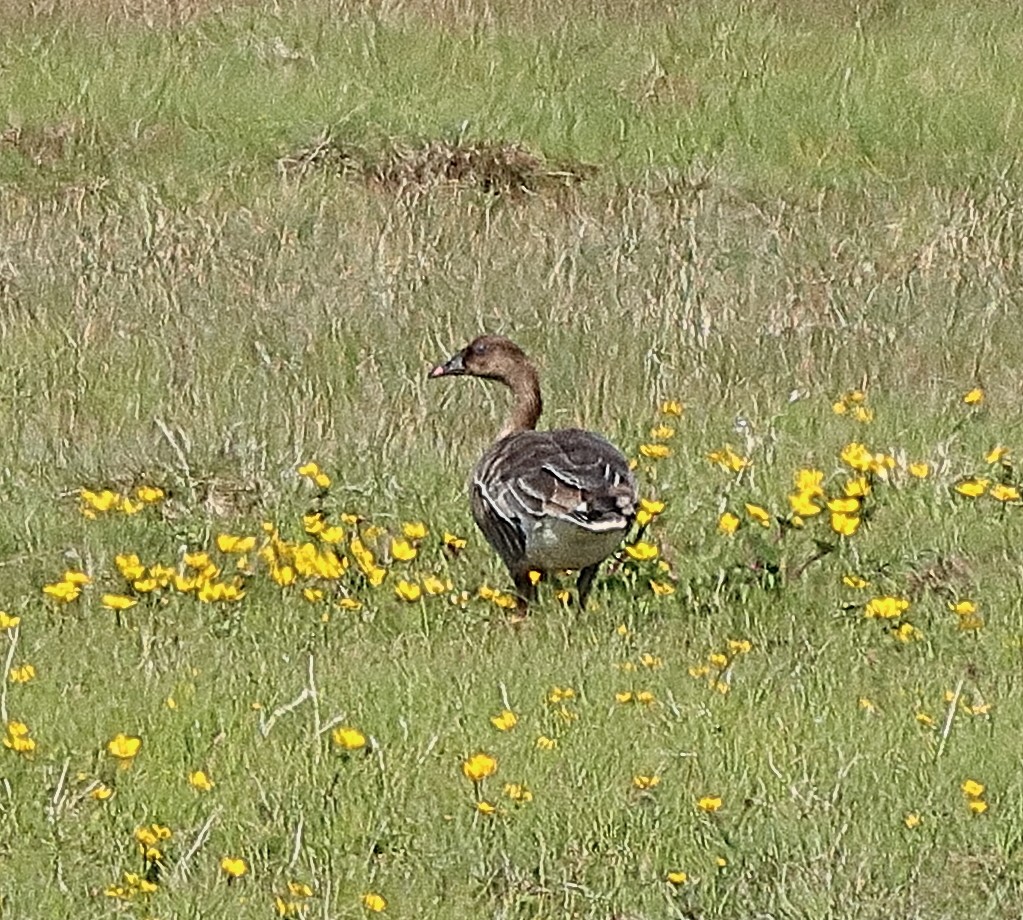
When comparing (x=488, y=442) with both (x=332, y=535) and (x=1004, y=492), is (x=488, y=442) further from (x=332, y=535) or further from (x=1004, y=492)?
(x=1004, y=492)

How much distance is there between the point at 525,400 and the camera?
830 cm

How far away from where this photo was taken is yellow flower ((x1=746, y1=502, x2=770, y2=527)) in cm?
714

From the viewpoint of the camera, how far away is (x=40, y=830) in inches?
198

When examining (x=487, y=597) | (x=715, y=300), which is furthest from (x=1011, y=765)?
(x=715, y=300)

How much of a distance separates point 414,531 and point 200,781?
7.01 feet

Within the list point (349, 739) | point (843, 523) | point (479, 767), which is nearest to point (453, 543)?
point (843, 523)

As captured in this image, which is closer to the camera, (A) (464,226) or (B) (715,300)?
(B) (715,300)

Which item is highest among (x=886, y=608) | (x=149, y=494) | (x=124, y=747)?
(x=124, y=747)

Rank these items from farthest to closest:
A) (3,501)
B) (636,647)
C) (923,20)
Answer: (923,20), (3,501), (636,647)

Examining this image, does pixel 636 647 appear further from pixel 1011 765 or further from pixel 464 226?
pixel 464 226

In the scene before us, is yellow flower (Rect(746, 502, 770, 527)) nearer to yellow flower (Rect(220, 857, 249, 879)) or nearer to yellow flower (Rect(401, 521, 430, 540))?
yellow flower (Rect(401, 521, 430, 540))

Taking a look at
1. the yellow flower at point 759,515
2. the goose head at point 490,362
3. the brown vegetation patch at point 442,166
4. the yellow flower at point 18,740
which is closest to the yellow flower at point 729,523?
the yellow flower at point 759,515

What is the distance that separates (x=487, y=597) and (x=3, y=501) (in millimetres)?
1901

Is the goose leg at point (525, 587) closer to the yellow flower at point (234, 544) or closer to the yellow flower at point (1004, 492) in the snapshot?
the yellow flower at point (234, 544)
